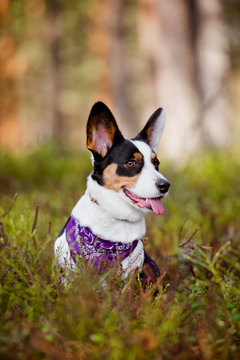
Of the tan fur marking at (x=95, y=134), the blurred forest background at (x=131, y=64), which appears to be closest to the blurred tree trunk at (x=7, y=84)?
the blurred forest background at (x=131, y=64)

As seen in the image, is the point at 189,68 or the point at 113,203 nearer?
the point at 113,203

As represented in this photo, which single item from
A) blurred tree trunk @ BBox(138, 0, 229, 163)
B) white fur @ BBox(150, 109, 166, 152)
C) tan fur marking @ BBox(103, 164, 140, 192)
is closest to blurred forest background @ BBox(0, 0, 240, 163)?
blurred tree trunk @ BBox(138, 0, 229, 163)

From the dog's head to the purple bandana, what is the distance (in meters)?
0.21

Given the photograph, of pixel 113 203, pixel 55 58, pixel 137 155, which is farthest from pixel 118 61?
pixel 113 203

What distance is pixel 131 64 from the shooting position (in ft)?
79.8

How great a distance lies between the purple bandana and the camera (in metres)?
2.71

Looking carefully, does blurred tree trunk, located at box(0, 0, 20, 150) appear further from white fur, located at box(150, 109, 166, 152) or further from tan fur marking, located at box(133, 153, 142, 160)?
tan fur marking, located at box(133, 153, 142, 160)

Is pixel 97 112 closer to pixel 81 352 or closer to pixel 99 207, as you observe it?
pixel 99 207

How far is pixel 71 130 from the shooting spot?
108ft

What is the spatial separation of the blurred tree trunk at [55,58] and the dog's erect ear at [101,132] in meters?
13.8

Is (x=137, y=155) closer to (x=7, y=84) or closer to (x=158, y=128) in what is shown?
(x=158, y=128)

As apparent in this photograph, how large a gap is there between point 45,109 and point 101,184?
1073 inches

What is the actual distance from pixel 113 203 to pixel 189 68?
6.54 meters

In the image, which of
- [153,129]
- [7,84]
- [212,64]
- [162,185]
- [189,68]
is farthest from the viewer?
[7,84]
